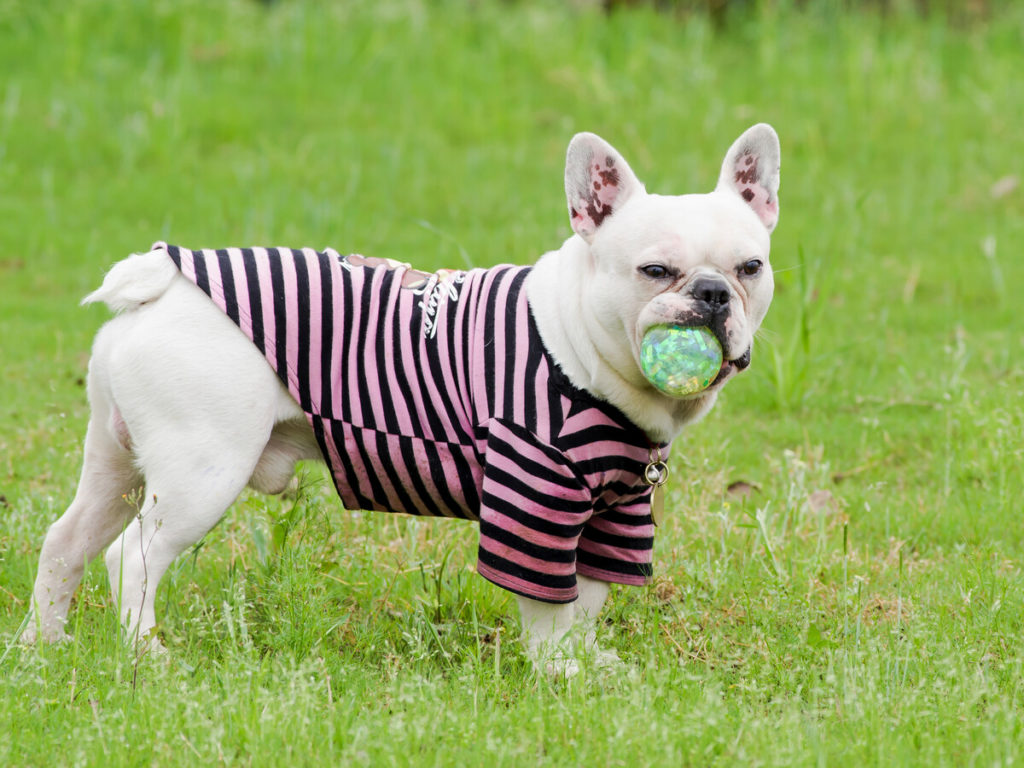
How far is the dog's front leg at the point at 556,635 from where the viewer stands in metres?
3.47

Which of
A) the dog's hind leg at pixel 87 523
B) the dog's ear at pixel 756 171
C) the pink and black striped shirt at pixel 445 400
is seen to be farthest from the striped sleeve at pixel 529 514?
the dog's hind leg at pixel 87 523

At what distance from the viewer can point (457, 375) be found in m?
3.47

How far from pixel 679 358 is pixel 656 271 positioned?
26cm

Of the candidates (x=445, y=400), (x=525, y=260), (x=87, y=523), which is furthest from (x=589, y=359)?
(x=525, y=260)

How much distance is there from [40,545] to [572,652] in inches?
73.0

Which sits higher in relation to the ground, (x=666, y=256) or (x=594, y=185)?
(x=594, y=185)

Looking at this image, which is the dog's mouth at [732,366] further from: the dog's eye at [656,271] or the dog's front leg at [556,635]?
the dog's front leg at [556,635]

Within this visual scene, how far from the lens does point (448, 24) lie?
1000 centimetres

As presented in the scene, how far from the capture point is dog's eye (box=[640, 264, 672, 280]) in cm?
330

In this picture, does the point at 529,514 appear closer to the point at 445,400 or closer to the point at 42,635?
the point at 445,400

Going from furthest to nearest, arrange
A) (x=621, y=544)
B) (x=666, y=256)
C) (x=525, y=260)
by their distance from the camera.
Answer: (x=525, y=260), (x=621, y=544), (x=666, y=256)

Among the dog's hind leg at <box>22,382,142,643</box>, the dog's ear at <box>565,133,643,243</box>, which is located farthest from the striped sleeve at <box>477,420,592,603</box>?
the dog's hind leg at <box>22,382,142,643</box>

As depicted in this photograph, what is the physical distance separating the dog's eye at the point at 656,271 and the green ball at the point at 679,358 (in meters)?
0.15

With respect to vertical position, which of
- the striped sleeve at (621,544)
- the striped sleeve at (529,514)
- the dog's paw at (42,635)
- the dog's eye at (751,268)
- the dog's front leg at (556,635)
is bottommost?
the dog's paw at (42,635)
